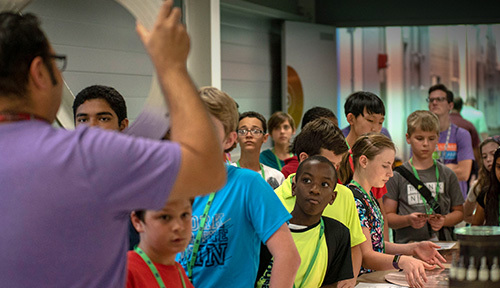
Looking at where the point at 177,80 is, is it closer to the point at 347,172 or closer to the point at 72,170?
the point at 72,170

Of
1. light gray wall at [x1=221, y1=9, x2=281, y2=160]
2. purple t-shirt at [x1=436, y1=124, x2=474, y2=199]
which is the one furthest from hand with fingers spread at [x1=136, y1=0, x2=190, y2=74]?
light gray wall at [x1=221, y1=9, x2=281, y2=160]

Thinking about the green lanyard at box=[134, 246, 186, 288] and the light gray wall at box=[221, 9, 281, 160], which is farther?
the light gray wall at box=[221, 9, 281, 160]

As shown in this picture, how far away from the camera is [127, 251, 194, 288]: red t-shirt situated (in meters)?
1.48

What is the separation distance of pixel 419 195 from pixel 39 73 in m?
3.15

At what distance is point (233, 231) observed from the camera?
70.7 inches

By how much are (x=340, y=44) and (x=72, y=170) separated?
8353 millimetres

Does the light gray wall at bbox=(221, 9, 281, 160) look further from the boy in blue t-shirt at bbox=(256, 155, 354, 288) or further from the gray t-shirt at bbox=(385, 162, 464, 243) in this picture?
the boy in blue t-shirt at bbox=(256, 155, 354, 288)

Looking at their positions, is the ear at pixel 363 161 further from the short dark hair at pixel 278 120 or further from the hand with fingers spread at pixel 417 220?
the short dark hair at pixel 278 120

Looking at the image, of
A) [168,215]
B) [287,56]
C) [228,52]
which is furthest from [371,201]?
[287,56]

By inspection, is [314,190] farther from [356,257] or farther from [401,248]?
[401,248]

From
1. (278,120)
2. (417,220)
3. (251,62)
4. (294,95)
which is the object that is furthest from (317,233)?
(294,95)

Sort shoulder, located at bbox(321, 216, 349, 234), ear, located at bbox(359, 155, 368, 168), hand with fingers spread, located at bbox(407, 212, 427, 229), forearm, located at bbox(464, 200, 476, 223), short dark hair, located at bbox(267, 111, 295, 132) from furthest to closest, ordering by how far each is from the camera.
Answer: short dark hair, located at bbox(267, 111, 295, 132), forearm, located at bbox(464, 200, 476, 223), hand with fingers spread, located at bbox(407, 212, 427, 229), ear, located at bbox(359, 155, 368, 168), shoulder, located at bbox(321, 216, 349, 234)

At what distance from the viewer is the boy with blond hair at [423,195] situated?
367cm

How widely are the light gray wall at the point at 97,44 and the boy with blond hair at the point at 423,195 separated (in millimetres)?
2093
